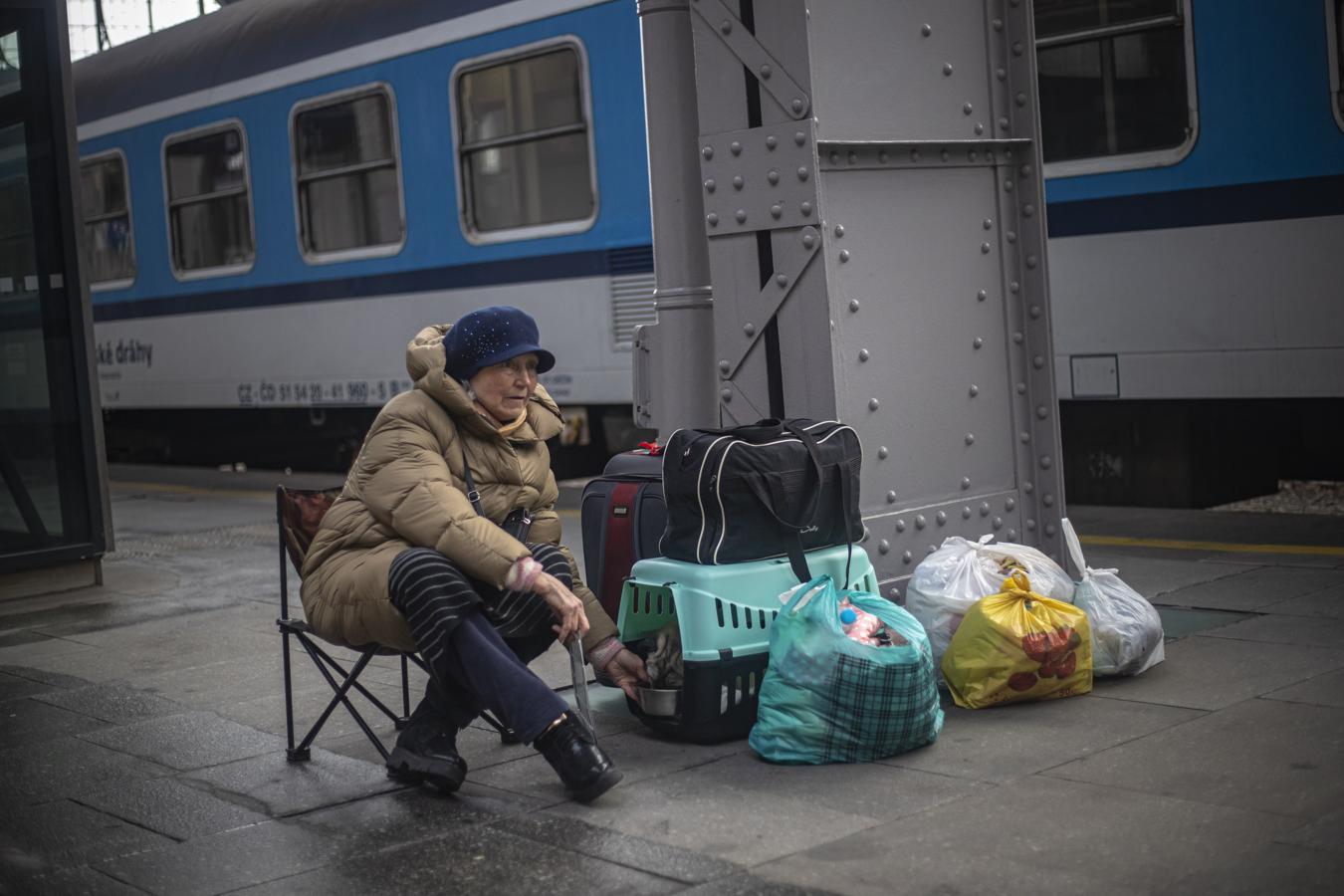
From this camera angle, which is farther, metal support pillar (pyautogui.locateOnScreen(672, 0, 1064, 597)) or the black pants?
metal support pillar (pyautogui.locateOnScreen(672, 0, 1064, 597))

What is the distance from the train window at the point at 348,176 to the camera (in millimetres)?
10680

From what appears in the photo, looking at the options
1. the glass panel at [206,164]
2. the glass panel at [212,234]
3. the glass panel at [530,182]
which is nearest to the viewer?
the glass panel at [530,182]

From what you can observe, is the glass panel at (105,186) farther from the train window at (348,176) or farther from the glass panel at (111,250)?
the train window at (348,176)

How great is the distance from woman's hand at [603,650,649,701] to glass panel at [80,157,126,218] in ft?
34.5

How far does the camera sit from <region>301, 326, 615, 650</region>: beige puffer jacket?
13.0 feet

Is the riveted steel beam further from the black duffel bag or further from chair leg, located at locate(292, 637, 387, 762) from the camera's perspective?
chair leg, located at locate(292, 637, 387, 762)

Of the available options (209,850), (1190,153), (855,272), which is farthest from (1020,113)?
(209,850)

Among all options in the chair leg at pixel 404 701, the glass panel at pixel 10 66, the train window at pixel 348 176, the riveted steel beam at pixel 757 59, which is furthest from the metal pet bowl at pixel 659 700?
the train window at pixel 348 176

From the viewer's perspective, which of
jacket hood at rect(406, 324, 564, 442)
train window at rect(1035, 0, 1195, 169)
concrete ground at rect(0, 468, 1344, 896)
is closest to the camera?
concrete ground at rect(0, 468, 1344, 896)

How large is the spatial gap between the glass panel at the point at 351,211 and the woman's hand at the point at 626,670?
6.85 m

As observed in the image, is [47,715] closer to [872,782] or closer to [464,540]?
[464,540]

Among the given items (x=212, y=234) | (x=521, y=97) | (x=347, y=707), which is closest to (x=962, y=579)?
(x=347, y=707)

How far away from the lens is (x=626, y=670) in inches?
170

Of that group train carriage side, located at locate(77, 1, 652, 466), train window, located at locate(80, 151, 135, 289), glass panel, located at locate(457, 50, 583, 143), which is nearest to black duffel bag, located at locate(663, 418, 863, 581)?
train carriage side, located at locate(77, 1, 652, 466)
